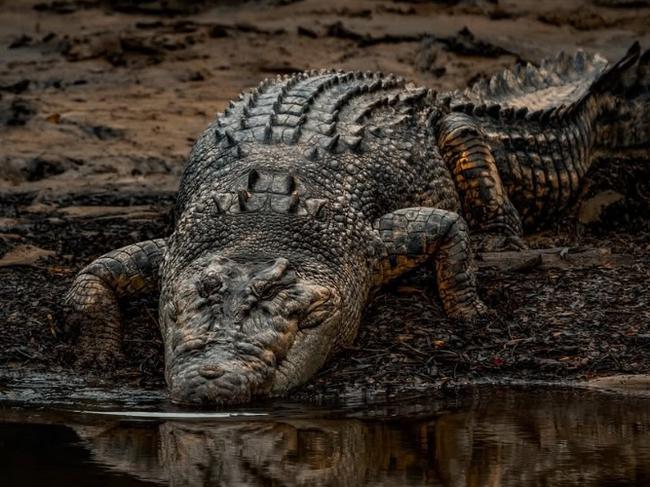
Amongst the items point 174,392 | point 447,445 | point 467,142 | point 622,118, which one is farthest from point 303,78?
point 447,445

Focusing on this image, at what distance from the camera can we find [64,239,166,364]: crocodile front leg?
6.50 metres

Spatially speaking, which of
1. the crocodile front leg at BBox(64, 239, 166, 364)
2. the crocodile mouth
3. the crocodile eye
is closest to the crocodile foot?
the crocodile mouth

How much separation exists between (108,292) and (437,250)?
1.63 metres

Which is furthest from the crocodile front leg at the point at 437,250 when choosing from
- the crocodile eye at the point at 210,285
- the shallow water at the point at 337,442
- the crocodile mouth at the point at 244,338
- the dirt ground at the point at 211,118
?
the crocodile eye at the point at 210,285

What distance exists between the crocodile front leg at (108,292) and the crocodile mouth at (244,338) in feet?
1.74

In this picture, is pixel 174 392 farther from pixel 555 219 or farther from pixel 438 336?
pixel 555 219

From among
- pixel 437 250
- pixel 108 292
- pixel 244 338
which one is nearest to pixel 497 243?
pixel 437 250

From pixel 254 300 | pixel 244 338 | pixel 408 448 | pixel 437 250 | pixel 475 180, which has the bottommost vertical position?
pixel 408 448

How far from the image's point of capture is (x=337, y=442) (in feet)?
16.1

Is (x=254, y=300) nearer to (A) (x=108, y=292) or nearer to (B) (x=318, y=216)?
(B) (x=318, y=216)

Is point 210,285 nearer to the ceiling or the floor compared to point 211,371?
nearer to the ceiling

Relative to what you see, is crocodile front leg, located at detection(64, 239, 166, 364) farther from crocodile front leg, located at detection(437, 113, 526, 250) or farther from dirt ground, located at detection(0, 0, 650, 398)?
crocodile front leg, located at detection(437, 113, 526, 250)

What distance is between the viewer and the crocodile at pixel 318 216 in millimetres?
5711

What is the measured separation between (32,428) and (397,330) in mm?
1973
